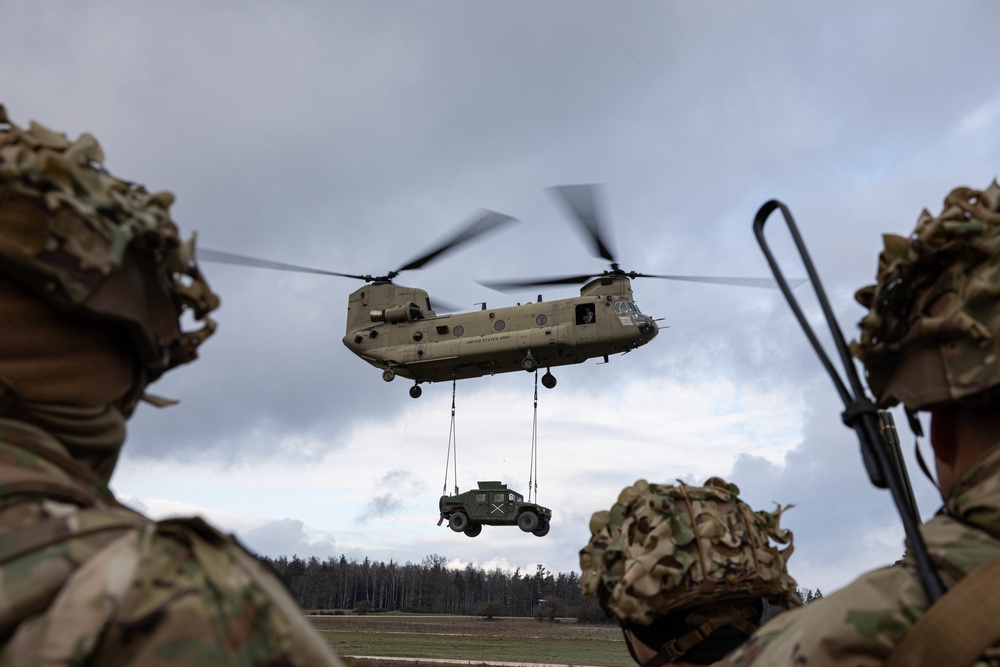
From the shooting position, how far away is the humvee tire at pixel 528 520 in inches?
1051

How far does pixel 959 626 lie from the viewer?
125 cm

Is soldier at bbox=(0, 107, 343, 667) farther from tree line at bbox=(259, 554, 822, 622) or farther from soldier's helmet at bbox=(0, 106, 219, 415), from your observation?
tree line at bbox=(259, 554, 822, 622)

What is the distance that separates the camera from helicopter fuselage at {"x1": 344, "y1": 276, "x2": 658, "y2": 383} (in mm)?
22203

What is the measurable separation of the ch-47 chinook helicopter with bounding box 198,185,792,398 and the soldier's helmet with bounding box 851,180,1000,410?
20302 mm

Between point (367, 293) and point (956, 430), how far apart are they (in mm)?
25107

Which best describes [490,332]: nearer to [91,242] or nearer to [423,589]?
[91,242]

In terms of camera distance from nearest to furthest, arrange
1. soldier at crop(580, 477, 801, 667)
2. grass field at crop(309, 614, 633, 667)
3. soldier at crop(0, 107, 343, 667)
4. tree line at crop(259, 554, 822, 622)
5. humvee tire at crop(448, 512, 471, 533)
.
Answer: soldier at crop(0, 107, 343, 667), soldier at crop(580, 477, 801, 667), grass field at crop(309, 614, 633, 667), humvee tire at crop(448, 512, 471, 533), tree line at crop(259, 554, 822, 622)

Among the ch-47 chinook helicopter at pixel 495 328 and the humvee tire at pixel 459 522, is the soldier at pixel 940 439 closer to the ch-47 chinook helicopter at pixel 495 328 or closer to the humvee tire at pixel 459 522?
the ch-47 chinook helicopter at pixel 495 328

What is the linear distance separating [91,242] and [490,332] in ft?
71.8

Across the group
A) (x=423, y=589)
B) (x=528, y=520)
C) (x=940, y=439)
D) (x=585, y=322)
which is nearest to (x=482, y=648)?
(x=528, y=520)

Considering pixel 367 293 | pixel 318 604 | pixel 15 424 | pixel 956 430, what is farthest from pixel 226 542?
pixel 318 604

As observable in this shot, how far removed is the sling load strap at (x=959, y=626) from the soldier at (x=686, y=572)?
4.99ft

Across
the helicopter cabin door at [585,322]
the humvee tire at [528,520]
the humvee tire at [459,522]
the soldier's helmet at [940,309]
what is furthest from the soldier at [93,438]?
the humvee tire at [459,522]

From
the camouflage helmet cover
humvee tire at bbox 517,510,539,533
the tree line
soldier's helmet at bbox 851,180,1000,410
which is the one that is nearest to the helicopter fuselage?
humvee tire at bbox 517,510,539,533
